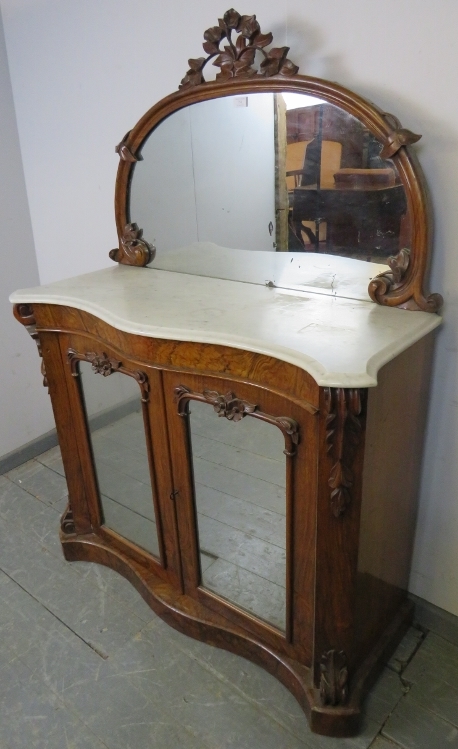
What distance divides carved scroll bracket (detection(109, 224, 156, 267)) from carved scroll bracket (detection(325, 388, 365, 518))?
973 mm

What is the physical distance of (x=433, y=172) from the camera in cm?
121

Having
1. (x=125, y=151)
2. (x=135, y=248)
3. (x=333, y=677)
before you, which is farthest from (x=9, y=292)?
(x=333, y=677)

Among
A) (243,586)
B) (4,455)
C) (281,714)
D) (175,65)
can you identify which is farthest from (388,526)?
(4,455)

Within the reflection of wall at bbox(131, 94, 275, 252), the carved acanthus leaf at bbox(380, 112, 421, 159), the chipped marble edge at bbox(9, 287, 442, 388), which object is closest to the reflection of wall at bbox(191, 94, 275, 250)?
the reflection of wall at bbox(131, 94, 275, 252)

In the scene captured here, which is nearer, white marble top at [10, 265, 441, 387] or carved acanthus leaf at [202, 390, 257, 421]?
white marble top at [10, 265, 441, 387]

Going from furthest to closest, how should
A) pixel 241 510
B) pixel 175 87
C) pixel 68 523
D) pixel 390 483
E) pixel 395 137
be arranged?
1. pixel 68 523
2. pixel 175 87
3. pixel 241 510
4. pixel 390 483
5. pixel 395 137

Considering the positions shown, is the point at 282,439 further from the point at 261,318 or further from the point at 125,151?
the point at 125,151

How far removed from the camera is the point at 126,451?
1.62 meters

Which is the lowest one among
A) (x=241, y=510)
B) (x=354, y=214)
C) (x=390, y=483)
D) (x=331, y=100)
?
(x=241, y=510)

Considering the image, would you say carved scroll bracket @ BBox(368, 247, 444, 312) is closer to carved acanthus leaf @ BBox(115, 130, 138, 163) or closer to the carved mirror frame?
the carved mirror frame

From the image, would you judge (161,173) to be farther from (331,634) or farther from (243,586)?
(331,634)

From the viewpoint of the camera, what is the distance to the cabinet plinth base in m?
1.29

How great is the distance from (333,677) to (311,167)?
121 centimetres

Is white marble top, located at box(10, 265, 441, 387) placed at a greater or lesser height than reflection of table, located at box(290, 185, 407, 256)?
lesser
